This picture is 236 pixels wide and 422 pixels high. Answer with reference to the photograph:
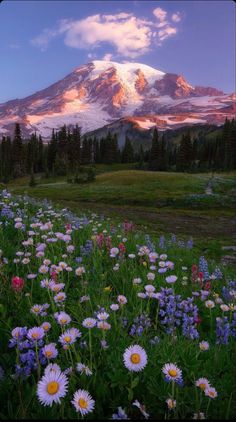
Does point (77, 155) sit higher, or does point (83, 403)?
point (77, 155)

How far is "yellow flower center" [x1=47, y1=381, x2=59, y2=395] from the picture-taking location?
72.9 inches

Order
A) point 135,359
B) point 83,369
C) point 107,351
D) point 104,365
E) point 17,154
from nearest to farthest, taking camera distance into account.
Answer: point 135,359 < point 83,369 < point 104,365 < point 107,351 < point 17,154

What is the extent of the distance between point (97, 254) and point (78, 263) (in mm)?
558

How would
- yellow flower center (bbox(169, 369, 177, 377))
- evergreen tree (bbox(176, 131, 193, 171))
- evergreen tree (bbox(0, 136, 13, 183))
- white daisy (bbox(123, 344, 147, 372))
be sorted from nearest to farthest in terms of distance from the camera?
white daisy (bbox(123, 344, 147, 372)) < yellow flower center (bbox(169, 369, 177, 377)) < evergreen tree (bbox(176, 131, 193, 171)) < evergreen tree (bbox(0, 136, 13, 183))

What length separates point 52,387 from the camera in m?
1.87

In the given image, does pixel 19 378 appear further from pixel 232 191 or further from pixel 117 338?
pixel 232 191

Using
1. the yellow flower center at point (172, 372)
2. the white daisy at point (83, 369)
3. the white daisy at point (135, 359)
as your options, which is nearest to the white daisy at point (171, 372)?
the yellow flower center at point (172, 372)

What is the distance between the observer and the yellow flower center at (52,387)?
72.9 inches

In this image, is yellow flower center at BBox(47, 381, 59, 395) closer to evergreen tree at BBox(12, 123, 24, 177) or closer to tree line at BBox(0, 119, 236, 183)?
tree line at BBox(0, 119, 236, 183)

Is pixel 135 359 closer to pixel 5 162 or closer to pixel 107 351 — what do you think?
pixel 107 351

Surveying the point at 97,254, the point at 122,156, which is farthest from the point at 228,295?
the point at 122,156

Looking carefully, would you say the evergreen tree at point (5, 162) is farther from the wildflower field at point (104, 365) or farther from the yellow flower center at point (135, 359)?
the yellow flower center at point (135, 359)

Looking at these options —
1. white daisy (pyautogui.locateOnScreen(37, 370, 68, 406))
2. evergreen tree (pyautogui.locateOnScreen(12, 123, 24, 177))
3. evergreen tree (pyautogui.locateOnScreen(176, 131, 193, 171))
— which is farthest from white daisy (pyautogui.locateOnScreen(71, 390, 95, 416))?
evergreen tree (pyautogui.locateOnScreen(12, 123, 24, 177))

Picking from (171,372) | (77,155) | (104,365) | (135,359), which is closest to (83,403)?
(135,359)
